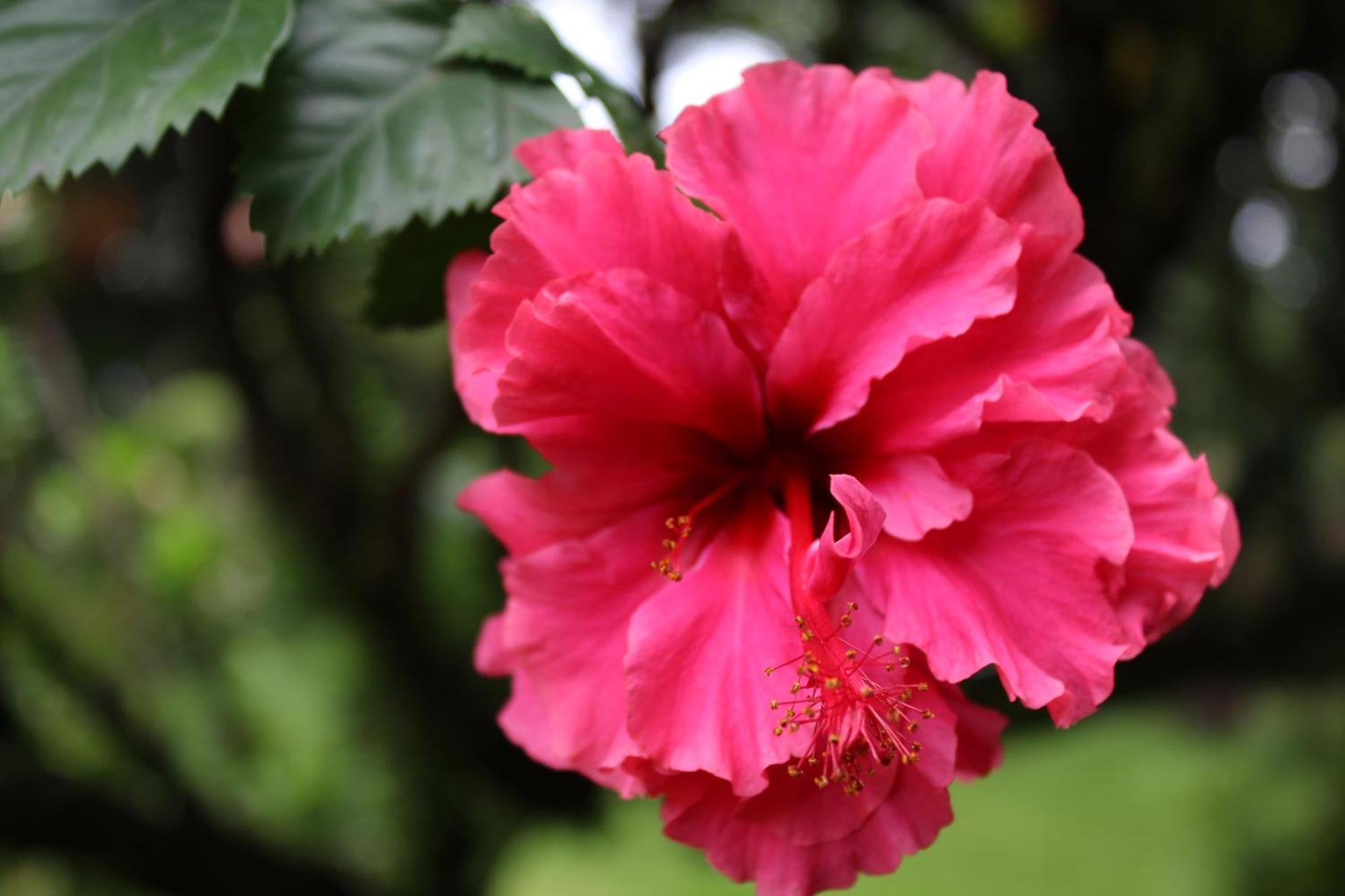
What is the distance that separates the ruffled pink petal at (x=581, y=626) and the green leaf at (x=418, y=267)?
20 cm

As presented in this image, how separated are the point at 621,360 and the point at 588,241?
6 centimetres

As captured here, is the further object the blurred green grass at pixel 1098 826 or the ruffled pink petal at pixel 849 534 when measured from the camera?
the blurred green grass at pixel 1098 826

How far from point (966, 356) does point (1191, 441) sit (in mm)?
2144

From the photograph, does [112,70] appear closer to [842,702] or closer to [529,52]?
[529,52]

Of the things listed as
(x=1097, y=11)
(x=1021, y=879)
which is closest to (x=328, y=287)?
(x=1097, y=11)

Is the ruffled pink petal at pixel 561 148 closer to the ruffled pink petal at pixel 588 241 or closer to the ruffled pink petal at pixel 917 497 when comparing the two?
the ruffled pink petal at pixel 588 241

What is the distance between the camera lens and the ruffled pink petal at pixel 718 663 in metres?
0.53

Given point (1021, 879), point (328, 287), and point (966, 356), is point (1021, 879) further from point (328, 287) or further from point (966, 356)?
point (966, 356)

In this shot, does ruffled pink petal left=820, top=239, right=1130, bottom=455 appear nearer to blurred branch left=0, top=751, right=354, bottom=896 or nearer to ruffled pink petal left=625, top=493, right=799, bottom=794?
ruffled pink petal left=625, top=493, right=799, bottom=794

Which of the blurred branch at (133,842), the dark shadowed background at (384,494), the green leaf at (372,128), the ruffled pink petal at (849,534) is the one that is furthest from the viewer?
the dark shadowed background at (384,494)

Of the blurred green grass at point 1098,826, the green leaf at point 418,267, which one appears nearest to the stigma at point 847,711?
the green leaf at point 418,267

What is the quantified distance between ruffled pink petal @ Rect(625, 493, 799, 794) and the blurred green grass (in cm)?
213

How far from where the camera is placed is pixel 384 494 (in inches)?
91.5

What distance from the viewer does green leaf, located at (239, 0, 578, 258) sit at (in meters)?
0.61
